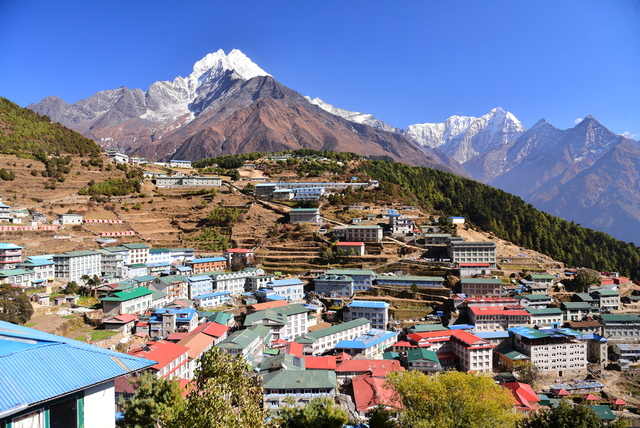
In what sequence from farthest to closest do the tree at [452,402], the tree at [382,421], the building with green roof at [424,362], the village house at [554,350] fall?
the village house at [554,350] → the building with green roof at [424,362] → the tree at [382,421] → the tree at [452,402]

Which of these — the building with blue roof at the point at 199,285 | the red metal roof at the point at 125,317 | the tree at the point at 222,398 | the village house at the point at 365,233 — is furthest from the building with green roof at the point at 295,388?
the village house at the point at 365,233

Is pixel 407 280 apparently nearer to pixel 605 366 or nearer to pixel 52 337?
pixel 605 366

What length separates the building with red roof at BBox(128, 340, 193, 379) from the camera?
63.1 ft

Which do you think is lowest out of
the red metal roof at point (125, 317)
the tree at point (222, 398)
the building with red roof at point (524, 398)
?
the building with red roof at point (524, 398)

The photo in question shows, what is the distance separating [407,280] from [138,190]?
38.7 m

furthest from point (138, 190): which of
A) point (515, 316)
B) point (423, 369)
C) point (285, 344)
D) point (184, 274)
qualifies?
point (515, 316)

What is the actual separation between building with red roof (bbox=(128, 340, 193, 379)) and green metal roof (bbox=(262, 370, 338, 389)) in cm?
438

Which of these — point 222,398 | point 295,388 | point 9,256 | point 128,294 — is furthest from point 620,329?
point 9,256

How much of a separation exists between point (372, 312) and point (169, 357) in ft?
56.7

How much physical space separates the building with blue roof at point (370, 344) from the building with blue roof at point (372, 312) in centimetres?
177

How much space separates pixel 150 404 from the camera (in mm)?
12891

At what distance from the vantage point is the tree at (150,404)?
12406mm

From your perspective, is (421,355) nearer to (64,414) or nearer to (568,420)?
(568,420)

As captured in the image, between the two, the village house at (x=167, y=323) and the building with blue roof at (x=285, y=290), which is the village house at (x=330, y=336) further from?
the village house at (x=167, y=323)
